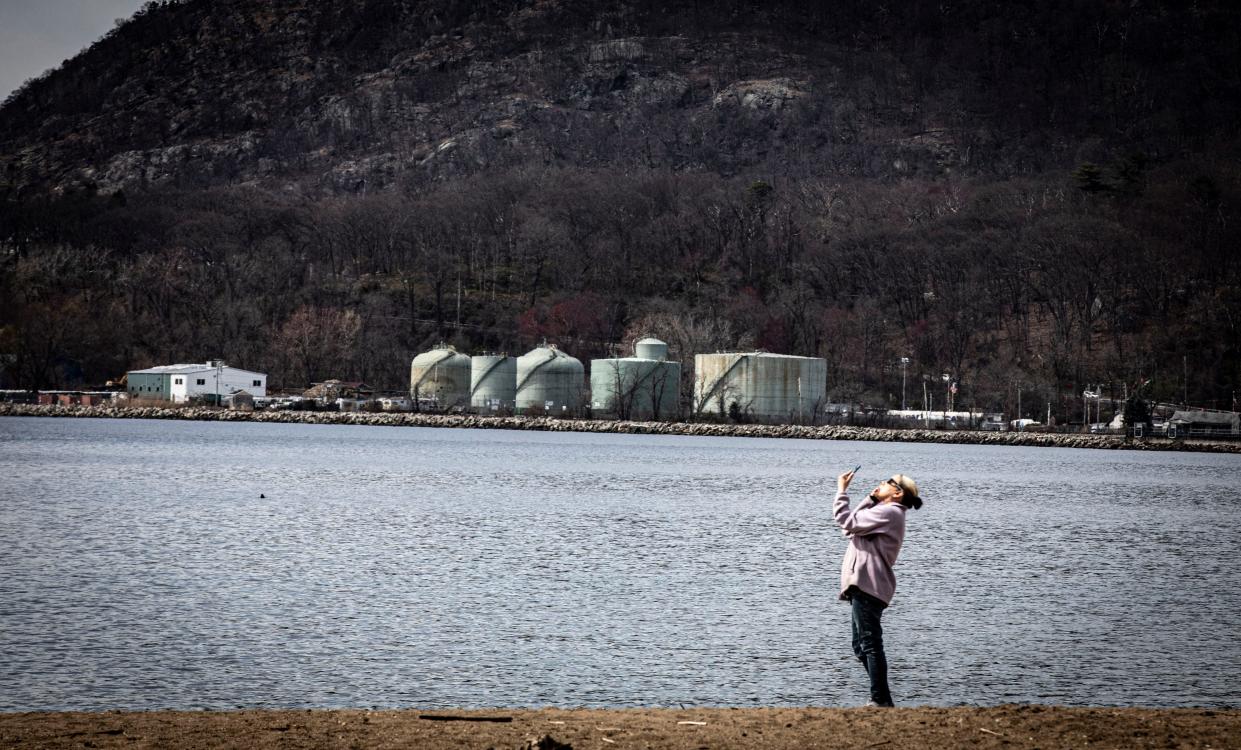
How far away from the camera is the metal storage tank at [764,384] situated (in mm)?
122500

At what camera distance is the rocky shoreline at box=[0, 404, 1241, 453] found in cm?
11562

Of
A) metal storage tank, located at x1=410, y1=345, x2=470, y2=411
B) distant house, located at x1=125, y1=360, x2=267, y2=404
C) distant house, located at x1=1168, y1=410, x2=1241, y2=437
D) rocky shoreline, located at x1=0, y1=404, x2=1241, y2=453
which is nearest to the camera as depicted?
rocky shoreline, located at x1=0, y1=404, x2=1241, y2=453

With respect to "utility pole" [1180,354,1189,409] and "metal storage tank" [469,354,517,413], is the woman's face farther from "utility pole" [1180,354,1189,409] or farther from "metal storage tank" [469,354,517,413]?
"metal storage tank" [469,354,517,413]

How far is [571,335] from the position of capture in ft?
535

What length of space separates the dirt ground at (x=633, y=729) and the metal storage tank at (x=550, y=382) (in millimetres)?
119714

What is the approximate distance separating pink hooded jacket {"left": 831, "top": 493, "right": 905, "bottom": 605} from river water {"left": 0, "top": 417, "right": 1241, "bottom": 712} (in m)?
2.47

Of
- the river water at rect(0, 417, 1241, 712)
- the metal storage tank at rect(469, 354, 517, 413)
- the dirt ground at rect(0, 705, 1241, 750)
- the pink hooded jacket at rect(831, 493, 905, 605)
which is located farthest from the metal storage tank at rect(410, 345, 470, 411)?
the pink hooded jacket at rect(831, 493, 905, 605)

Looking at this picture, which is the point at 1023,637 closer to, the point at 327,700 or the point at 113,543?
the point at 327,700

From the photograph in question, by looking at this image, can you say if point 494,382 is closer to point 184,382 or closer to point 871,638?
point 184,382

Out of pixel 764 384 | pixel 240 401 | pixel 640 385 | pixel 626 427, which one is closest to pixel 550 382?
pixel 640 385

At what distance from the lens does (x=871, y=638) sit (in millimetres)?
13578

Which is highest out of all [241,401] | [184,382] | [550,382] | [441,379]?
[441,379]

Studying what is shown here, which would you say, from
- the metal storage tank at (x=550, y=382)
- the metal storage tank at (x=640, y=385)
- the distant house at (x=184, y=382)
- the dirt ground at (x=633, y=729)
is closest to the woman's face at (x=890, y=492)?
the dirt ground at (x=633, y=729)

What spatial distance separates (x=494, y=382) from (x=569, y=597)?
11634 centimetres
